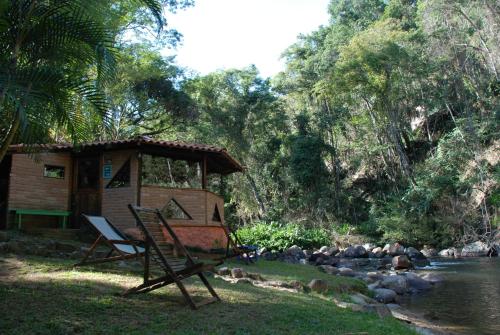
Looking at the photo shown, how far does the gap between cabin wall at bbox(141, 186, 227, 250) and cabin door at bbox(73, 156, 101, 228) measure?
5.88ft

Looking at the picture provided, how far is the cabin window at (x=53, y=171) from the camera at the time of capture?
14016 mm

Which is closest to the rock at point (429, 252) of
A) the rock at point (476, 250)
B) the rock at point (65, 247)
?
the rock at point (476, 250)

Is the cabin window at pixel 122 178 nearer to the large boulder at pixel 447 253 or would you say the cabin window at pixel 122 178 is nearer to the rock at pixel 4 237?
the rock at pixel 4 237

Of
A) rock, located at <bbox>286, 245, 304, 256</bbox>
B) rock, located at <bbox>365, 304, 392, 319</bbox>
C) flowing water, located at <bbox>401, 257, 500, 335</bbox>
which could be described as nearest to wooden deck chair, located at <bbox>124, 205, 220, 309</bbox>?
rock, located at <bbox>365, 304, 392, 319</bbox>

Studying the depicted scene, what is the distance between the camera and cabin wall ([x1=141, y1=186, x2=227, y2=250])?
1335 cm

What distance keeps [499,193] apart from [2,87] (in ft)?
84.2

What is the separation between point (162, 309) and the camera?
18.6 ft

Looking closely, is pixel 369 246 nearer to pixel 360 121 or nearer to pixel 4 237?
pixel 360 121

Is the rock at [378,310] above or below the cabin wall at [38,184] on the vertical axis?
below

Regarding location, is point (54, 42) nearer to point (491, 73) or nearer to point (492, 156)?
point (492, 156)

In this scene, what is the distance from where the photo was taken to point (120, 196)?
13.5 metres

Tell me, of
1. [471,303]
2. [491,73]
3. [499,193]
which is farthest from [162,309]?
[491,73]

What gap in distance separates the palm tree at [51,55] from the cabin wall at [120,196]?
6.22 metres

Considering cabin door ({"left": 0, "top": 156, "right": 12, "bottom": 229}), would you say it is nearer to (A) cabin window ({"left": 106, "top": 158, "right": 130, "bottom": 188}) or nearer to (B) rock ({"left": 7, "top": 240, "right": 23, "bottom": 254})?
(A) cabin window ({"left": 106, "top": 158, "right": 130, "bottom": 188})
